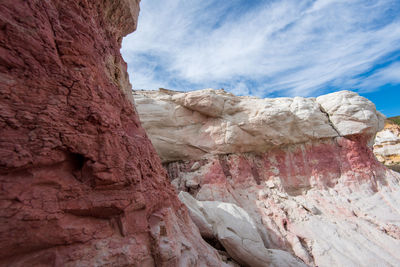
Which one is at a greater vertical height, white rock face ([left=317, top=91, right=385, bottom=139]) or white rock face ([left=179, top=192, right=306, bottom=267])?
white rock face ([left=317, top=91, right=385, bottom=139])

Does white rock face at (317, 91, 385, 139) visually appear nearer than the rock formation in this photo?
Yes

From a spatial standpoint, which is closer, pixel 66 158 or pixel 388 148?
pixel 66 158

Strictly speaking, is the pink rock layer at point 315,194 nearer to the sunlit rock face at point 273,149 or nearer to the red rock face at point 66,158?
the sunlit rock face at point 273,149

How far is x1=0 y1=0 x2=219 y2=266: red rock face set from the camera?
94.7 inches

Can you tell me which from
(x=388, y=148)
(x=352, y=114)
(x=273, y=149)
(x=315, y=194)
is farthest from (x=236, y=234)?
(x=388, y=148)

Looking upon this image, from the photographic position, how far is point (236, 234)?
6.50 meters

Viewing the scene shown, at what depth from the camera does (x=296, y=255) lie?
25.2 ft

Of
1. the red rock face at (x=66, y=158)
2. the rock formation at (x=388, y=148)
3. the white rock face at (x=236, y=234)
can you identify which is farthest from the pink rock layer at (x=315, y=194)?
the rock formation at (x=388, y=148)

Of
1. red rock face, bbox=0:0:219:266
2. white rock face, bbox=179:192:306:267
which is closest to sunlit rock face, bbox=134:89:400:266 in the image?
white rock face, bbox=179:192:306:267

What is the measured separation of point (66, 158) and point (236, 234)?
5391mm

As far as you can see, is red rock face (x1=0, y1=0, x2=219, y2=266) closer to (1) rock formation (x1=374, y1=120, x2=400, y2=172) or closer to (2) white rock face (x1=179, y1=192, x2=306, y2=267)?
(2) white rock face (x1=179, y1=192, x2=306, y2=267)

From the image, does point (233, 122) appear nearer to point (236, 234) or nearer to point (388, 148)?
point (236, 234)

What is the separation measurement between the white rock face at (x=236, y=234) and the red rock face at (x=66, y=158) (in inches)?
98.2

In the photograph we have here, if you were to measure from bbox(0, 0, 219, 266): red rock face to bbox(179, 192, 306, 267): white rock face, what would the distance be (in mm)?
2494
